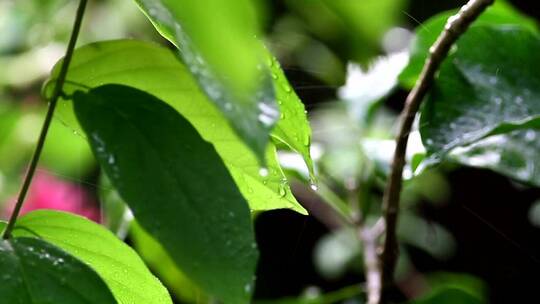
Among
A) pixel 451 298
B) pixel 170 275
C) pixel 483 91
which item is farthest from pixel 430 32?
pixel 170 275

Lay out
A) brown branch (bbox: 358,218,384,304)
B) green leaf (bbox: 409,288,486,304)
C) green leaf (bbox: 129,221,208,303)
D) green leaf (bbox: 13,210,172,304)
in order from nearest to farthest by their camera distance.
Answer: green leaf (bbox: 13,210,172,304) → green leaf (bbox: 409,288,486,304) → brown branch (bbox: 358,218,384,304) → green leaf (bbox: 129,221,208,303)

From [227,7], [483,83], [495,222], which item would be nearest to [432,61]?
[483,83]

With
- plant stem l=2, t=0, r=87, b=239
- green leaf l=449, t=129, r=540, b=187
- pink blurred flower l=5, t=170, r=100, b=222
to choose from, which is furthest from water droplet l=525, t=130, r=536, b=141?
pink blurred flower l=5, t=170, r=100, b=222

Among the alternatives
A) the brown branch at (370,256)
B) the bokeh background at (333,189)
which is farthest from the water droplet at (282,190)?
the bokeh background at (333,189)

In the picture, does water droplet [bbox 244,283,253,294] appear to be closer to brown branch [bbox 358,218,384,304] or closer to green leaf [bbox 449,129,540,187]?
green leaf [bbox 449,129,540,187]

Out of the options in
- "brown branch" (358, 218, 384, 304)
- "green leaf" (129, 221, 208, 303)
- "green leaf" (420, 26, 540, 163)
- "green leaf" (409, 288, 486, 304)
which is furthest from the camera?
"green leaf" (129, 221, 208, 303)

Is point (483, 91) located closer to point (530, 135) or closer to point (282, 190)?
point (530, 135)

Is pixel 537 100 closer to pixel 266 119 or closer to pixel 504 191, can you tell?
pixel 266 119

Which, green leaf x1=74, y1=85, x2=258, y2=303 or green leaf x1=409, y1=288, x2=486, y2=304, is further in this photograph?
green leaf x1=409, y1=288, x2=486, y2=304
